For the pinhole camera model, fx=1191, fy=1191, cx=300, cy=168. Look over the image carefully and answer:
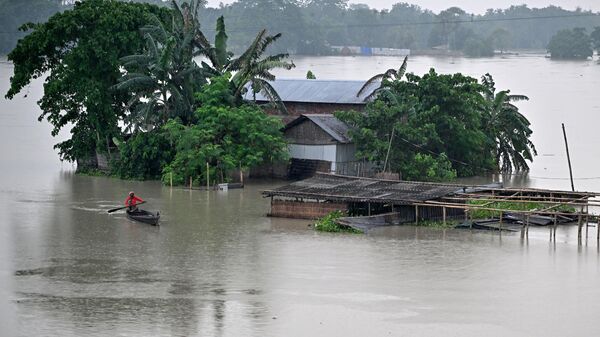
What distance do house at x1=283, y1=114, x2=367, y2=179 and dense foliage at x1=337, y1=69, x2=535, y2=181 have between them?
0.40m

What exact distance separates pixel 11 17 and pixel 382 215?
73.5m

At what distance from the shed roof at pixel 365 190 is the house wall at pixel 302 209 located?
27 cm

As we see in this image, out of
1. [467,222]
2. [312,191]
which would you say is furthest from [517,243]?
[312,191]

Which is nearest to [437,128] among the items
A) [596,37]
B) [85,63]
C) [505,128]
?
[505,128]

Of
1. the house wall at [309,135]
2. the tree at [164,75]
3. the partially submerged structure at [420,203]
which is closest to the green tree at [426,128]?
the house wall at [309,135]

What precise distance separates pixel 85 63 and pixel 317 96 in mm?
6895

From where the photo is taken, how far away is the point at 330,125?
3203cm

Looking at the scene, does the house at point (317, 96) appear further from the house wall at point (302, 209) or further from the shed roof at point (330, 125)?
the house wall at point (302, 209)

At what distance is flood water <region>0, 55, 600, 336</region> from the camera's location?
1784cm

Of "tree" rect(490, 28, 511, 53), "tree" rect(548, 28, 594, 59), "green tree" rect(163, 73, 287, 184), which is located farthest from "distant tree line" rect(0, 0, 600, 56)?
"green tree" rect(163, 73, 287, 184)

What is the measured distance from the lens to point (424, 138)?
31125 millimetres

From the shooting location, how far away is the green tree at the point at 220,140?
3050 centimetres

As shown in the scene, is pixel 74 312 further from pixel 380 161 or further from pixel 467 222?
pixel 380 161

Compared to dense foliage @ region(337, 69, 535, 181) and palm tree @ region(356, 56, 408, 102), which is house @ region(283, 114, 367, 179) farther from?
palm tree @ region(356, 56, 408, 102)
